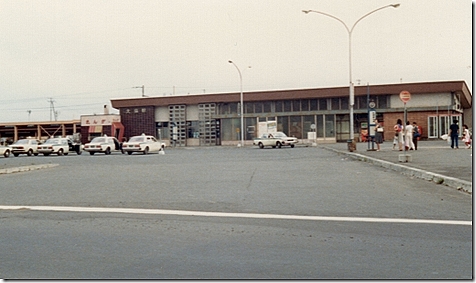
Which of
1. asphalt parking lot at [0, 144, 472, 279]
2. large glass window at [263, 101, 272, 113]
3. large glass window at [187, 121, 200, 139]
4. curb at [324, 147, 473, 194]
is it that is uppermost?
large glass window at [263, 101, 272, 113]

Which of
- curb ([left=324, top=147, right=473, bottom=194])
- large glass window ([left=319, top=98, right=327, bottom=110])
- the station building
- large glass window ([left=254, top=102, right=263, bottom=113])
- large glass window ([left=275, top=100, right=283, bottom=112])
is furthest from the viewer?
large glass window ([left=254, top=102, right=263, bottom=113])

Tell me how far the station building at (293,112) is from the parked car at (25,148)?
23.6 meters

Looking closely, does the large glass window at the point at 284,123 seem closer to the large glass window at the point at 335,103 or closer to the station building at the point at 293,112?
the station building at the point at 293,112

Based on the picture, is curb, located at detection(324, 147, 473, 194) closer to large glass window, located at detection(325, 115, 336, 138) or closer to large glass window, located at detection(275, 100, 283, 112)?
large glass window, located at detection(325, 115, 336, 138)

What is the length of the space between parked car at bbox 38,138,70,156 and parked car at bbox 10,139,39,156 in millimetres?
2130

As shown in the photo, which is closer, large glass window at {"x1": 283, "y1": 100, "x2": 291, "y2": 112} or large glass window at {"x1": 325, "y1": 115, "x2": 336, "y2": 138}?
large glass window at {"x1": 325, "y1": 115, "x2": 336, "y2": 138}

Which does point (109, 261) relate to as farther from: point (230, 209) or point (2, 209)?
point (2, 209)

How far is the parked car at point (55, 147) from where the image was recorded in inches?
1569

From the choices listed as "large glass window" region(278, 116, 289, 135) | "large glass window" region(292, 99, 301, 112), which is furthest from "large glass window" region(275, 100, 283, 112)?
"large glass window" region(292, 99, 301, 112)

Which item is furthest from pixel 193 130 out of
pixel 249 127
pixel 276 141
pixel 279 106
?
pixel 276 141

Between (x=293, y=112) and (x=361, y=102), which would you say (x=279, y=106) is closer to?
(x=293, y=112)

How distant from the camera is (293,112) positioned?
59.5 metres

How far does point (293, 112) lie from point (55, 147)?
96.6 feet

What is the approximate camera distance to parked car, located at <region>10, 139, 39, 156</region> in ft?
135
